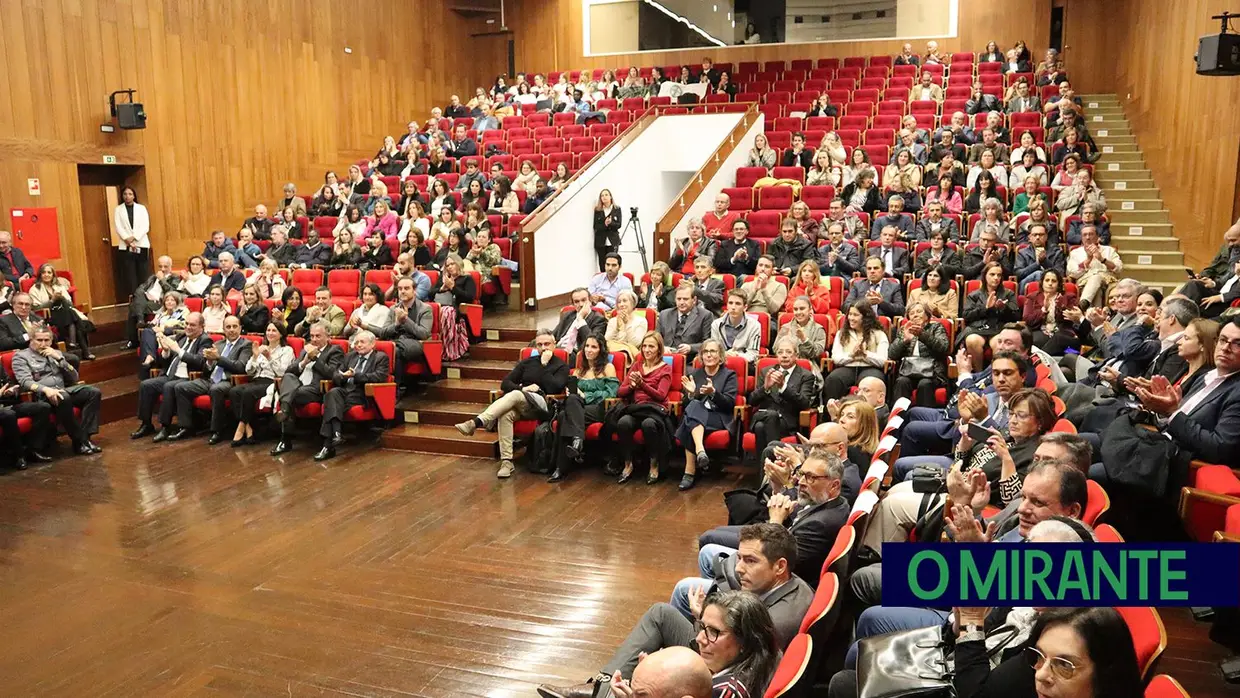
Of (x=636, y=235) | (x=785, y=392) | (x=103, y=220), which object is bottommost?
(x=785, y=392)

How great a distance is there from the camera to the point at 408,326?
6.27 meters

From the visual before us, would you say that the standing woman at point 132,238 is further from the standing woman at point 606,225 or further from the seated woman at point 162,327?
the standing woman at point 606,225

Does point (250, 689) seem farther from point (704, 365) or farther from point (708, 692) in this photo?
point (704, 365)

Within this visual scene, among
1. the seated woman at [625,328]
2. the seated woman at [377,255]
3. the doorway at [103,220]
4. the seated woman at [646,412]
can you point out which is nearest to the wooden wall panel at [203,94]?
the doorway at [103,220]

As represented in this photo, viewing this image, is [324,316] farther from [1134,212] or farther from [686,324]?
[1134,212]

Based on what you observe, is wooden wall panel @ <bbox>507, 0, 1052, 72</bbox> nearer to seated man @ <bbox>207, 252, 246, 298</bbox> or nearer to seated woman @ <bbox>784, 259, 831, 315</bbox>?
seated woman @ <bbox>784, 259, 831, 315</bbox>

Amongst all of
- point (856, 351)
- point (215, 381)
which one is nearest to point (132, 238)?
point (215, 381)

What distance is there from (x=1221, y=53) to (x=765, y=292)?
3044 mm

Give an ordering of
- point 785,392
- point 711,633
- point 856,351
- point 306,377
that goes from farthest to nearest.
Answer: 1. point 306,377
2. point 856,351
3. point 785,392
4. point 711,633

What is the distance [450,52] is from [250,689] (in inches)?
503

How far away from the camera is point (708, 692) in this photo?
5.64 feet

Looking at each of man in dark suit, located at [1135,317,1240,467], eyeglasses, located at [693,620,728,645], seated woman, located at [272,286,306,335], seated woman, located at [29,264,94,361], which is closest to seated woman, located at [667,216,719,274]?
seated woman, located at [272,286,306,335]

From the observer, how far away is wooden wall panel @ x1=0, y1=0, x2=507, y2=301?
8258 millimetres

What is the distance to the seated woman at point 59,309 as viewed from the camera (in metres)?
6.92
